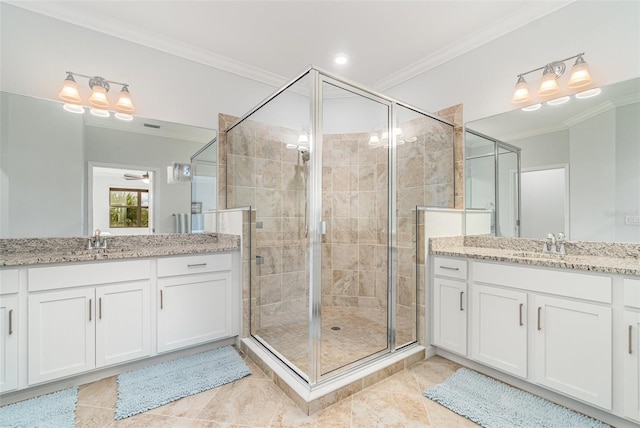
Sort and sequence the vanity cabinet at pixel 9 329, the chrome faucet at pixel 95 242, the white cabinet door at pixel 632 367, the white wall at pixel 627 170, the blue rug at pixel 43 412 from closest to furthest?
the white cabinet door at pixel 632 367, the blue rug at pixel 43 412, the vanity cabinet at pixel 9 329, the white wall at pixel 627 170, the chrome faucet at pixel 95 242

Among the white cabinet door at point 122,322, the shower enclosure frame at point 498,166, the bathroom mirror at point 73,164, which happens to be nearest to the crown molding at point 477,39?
the shower enclosure frame at point 498,166

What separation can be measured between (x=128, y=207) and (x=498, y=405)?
9.84 feet

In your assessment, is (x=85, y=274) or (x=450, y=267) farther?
(x=450, y=267)

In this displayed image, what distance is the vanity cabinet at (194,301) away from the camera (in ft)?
7.02

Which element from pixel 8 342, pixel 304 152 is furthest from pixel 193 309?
pixel 304 152

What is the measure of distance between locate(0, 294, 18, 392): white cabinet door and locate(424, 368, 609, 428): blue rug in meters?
2.49

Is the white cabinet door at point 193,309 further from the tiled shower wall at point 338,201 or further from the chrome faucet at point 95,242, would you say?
the chrome faucet at point 95,242

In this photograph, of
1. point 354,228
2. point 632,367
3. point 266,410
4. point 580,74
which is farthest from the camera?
point 354,228

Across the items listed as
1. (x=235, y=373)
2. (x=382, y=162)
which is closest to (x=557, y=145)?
(x=382, y=162)

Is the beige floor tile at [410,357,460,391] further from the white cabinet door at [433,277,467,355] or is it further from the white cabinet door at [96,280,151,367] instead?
the white cabinet door at [96,280,151,367]

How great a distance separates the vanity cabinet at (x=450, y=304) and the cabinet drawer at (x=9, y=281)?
2.81 metres

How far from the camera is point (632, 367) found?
4.66 ft

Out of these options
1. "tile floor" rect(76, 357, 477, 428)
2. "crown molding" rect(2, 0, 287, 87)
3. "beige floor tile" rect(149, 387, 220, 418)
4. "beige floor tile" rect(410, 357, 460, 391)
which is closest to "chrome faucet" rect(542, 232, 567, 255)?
"beige floor tile" rect(410, 357, 460, 391)

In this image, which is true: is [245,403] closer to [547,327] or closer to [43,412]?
[43,412]
